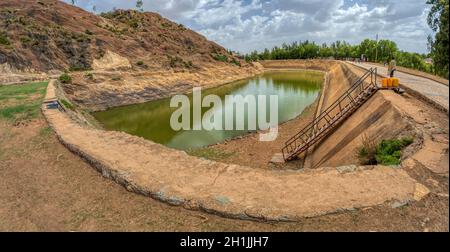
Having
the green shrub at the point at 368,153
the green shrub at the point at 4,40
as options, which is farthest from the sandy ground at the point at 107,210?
the green shrub at the point at 4,40

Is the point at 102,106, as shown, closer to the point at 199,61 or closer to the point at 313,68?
the point at 199,61

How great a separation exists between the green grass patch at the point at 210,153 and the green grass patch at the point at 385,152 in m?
8.35

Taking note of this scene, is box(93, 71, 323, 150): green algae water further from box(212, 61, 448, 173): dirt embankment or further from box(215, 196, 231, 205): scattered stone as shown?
box(215, 196, 231, 205): scattered stone

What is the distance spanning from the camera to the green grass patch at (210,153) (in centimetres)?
1725

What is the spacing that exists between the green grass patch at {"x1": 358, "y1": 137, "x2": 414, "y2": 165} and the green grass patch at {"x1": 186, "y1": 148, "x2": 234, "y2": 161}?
8.35 metres

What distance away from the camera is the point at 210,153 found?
706 inches

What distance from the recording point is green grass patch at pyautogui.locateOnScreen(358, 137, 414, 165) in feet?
29.3

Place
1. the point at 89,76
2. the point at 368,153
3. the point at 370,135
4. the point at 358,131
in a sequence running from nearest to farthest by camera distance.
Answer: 1. the point at 368,153
2. the point at 370,135
3. the point at 358,131
4. the point at 89,76

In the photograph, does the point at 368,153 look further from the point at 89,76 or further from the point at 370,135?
the point at 89,76

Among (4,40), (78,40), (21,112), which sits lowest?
(21,112)

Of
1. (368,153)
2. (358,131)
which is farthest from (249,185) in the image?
(358,131)

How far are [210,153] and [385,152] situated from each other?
10.5 meters

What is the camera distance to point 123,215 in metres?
7.57

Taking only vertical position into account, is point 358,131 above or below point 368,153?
above
